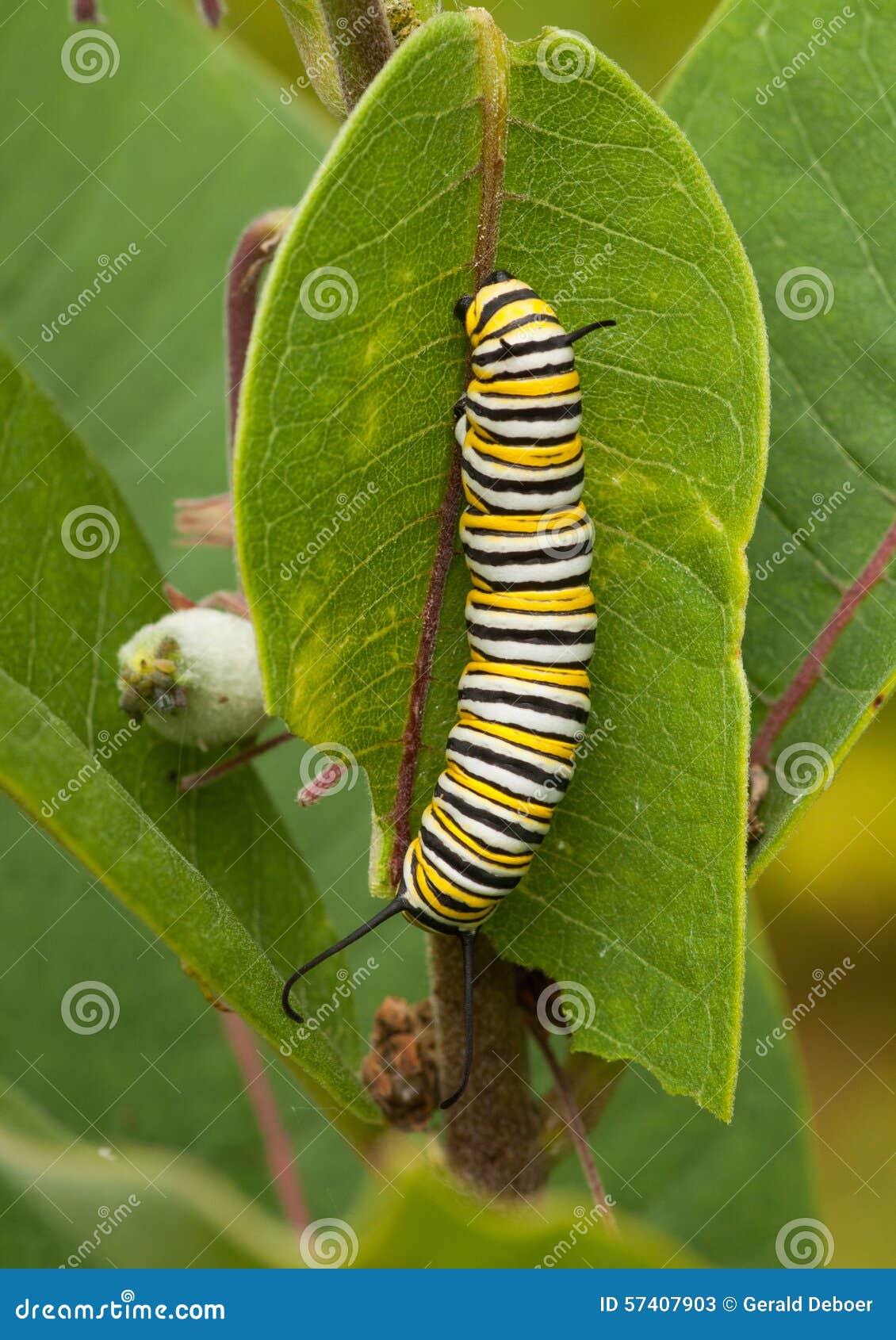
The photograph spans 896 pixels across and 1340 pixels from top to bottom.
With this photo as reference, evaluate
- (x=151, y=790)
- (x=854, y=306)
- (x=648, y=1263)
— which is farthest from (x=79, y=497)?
(x=648, y=1263)

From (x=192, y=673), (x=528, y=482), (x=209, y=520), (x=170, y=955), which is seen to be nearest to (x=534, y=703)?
(x=528, y=482)

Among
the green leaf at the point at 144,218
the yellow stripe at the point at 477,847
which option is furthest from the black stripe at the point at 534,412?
the green leaf at the point at 144,218

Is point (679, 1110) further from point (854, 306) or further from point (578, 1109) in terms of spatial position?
point (854, 306)

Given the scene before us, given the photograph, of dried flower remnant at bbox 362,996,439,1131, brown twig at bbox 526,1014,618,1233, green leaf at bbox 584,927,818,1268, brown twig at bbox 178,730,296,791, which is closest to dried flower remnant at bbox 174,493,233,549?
brown twig at bbox 178,730,296,791

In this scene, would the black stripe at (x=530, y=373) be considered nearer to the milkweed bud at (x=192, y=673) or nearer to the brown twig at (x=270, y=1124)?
the milkweed bud at (x=192, y=673)

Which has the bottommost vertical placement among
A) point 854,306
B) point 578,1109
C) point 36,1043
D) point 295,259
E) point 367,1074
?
point 36,1043
